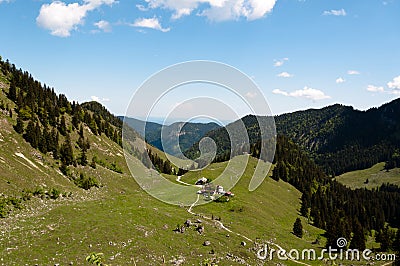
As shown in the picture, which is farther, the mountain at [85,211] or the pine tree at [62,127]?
the pine tree at [62,127]

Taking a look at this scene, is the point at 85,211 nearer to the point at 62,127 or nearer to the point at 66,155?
the point at 66,155

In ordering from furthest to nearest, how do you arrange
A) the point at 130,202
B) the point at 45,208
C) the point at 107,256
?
the point at 130,202
the point at 45,208
the point at 107,256

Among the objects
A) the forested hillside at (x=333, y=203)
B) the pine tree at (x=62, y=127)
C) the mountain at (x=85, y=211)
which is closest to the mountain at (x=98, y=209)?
the mountain at (x=85, y=211)

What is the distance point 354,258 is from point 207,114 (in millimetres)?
72184

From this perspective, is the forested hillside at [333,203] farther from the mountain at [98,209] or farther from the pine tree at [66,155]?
the pine tree at [66,155]

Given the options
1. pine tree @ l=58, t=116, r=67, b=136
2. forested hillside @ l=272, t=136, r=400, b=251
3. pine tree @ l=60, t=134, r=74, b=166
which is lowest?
forested hillside @ l=272, t=136, r=400, b=251

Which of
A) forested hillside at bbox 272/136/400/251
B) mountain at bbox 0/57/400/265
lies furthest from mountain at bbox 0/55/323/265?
forested hillside at bbox 272/136/400/251

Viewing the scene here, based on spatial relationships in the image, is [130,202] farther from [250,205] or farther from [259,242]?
[250,205]

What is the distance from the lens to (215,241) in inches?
2386

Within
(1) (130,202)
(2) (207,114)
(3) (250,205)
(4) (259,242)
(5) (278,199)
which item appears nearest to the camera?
(2) (207,114)

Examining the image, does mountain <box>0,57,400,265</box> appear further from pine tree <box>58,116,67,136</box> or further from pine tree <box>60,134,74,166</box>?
pine tree <box>58,116,67,136</box>

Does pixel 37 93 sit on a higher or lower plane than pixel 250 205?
higher

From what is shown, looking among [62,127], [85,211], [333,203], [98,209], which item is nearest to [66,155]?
[62,127]

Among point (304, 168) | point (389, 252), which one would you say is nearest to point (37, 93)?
point (389, 252)
